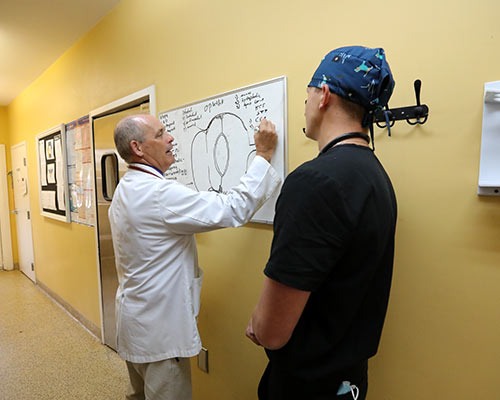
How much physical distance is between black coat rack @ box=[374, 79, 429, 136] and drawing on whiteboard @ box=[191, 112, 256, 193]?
1.88ft

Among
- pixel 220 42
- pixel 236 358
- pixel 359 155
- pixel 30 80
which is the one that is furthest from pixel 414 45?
pixel 30 80

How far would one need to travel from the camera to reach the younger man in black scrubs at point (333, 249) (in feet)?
2.26

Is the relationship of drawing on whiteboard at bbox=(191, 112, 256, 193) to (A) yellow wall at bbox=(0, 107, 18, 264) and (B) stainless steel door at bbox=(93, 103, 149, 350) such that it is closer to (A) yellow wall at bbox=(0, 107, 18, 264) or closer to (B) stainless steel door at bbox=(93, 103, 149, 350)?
(B) stainless steel door at bbox=(93, 103, 149, 350)

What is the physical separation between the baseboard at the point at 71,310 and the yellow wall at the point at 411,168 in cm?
189

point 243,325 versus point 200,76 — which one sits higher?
point 200,76

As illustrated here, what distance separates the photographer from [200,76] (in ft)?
5.30

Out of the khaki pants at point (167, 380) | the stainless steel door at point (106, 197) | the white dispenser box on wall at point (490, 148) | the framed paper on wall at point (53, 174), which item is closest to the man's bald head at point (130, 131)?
the khaki pants at point (167, 380)

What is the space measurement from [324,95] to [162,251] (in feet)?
2.87

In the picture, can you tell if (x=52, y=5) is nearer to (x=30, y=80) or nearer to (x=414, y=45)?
(x=30, y=80)

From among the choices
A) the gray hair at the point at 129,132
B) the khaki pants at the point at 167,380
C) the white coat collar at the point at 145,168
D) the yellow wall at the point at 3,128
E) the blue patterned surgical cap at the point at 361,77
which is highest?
the yellow wall at the point at 3,128

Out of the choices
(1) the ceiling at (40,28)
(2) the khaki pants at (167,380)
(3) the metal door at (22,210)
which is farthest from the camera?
(3) the metal door at (22,210)

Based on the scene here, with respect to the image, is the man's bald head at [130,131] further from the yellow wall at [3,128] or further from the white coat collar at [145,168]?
the yellow wall at [3,128]

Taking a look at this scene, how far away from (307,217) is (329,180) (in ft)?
0.31

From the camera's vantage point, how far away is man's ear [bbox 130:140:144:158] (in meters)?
1.33
